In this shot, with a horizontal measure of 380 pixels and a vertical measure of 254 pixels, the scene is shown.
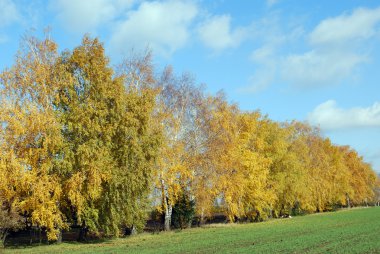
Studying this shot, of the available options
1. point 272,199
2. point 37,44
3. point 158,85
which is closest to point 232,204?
point 272,199

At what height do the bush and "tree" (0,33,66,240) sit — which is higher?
"tree" (0,33,66,240)

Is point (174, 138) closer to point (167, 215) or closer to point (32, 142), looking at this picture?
point (167, 215)

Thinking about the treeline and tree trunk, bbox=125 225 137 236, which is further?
tree trunk, bbox=125 225 137 236

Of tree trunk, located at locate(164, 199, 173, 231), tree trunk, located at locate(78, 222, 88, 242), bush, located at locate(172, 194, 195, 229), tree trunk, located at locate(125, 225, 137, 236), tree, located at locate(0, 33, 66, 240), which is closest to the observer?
tree, located at locate(0, 33, 66, 240)

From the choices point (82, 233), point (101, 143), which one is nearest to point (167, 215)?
point (82, 233)

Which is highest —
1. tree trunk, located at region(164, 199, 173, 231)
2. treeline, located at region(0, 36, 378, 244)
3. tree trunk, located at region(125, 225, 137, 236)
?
treeline, located at region(0, 36, 378, 244)

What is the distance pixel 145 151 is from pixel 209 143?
15.8 metres

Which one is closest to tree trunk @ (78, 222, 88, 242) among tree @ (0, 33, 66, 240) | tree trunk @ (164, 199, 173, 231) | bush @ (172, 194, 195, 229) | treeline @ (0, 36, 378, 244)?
treeline @ (0, 36, 378, 244)

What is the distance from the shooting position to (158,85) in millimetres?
46219

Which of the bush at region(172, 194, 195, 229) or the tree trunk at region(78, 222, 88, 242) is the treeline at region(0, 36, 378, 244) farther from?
the bush at region(172, 194, 195, 229)

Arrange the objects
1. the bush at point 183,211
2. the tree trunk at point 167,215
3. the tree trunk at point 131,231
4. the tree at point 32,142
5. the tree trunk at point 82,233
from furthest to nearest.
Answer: the bush at point 183,211 < the tree trunk at point 167,215 < the tree trunk at point 131,231 < the tree trunk at point 82,233 < the tree at point 32,142

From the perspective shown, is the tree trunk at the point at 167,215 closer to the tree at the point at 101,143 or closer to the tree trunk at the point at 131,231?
the tree trunk at the point at 131,231

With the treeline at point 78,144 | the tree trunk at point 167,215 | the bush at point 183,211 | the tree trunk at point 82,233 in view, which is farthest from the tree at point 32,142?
the bush at point 183,211

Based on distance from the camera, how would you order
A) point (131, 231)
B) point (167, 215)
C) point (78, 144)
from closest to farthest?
point (78, 144) → point (131, 231) → point (167, 215)
